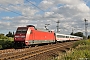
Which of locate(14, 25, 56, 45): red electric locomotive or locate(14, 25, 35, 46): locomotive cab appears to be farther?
locate(14, 25, 56, 45): red electric locomotive

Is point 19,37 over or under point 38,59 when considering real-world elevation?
over

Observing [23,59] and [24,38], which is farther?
[24,38]

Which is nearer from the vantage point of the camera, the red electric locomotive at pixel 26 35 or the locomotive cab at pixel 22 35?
the locomotive cab at pixel 22 35

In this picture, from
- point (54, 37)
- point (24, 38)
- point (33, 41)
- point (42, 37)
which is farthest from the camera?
point (54, 37)

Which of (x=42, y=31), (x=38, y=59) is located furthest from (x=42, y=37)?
(x=38, y=59)

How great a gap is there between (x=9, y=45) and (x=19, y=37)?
10.9 feet

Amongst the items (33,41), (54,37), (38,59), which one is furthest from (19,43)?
(54,37)

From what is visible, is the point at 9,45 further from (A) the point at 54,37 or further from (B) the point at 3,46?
(A) the point at 54,37

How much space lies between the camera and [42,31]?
35.4 m

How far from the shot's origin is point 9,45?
30453mm

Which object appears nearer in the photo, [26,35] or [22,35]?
[26,35]

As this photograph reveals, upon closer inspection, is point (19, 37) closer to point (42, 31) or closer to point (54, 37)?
point (42, 31)

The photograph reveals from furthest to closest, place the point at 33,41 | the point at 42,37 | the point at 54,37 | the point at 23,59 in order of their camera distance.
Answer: the point at 54,37 < the point at 42,37 < the point at 33,41 < the point at 23,59

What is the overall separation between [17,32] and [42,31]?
290 inches
